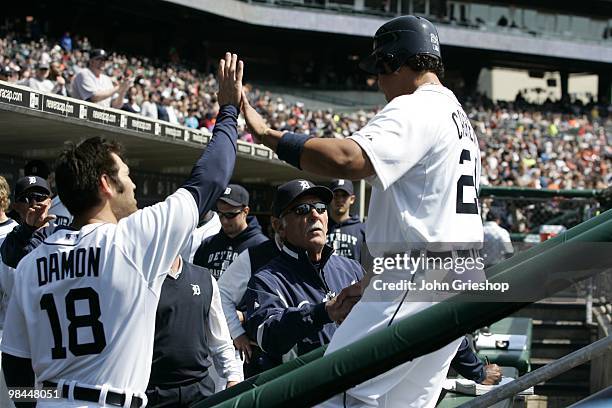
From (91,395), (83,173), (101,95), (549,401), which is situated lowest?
(549,401)

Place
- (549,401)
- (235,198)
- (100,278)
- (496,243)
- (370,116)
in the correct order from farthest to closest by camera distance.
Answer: (370,116), (496,243), (235,198), (549,401), (100,278)

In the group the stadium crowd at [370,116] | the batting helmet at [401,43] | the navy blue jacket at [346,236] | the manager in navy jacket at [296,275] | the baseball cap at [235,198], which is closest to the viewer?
the batting helmet at [401,43]

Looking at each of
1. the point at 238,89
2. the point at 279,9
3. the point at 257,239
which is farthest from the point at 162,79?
the point at 238,89

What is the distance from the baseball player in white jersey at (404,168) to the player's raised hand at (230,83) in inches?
3.4

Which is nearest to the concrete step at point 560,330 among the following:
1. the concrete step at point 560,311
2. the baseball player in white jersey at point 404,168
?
the concrete step at point 560,311

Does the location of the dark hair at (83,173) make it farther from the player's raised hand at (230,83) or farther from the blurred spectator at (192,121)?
the blurred spectator at (192,121)

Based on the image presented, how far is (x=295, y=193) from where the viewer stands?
183 inches

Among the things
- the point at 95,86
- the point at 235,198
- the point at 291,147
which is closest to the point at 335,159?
the point at 291,147

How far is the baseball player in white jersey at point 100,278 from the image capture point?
2705mm

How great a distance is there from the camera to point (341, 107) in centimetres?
4078

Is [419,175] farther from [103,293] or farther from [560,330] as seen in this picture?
[560,330]

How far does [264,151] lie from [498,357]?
6.36 metres

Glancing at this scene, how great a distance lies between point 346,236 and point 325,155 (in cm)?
465

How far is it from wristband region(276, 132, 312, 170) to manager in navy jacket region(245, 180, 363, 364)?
1.38 meters
